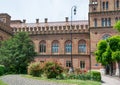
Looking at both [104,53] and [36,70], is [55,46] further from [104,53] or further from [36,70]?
[36,70]

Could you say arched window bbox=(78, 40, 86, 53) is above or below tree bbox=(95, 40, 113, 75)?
above

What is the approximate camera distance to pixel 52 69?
30172mm

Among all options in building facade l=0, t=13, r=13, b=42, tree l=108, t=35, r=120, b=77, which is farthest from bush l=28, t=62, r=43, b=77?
building facade l=0, t=13, r=13, b=42

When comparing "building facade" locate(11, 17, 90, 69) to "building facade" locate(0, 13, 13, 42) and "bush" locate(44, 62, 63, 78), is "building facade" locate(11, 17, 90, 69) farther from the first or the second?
"bush" locate(44, 62, 63, 78)

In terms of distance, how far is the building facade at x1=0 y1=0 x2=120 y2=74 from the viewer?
168ft

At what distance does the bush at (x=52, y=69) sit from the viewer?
30109mm

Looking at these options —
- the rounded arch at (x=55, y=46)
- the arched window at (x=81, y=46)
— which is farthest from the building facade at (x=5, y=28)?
the arched window at (x=81, y=46)

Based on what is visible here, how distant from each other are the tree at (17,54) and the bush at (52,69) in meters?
8.99

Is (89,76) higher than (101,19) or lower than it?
lower

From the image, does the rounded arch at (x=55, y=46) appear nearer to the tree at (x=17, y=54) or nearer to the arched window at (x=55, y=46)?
the arched window at (x=55, y=46)

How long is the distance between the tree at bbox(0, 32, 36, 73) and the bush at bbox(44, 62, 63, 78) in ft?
29.5

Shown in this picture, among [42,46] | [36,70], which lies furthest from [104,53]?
[42,46]

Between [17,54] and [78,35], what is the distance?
64.5 ft

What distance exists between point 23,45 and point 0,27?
548 inches
